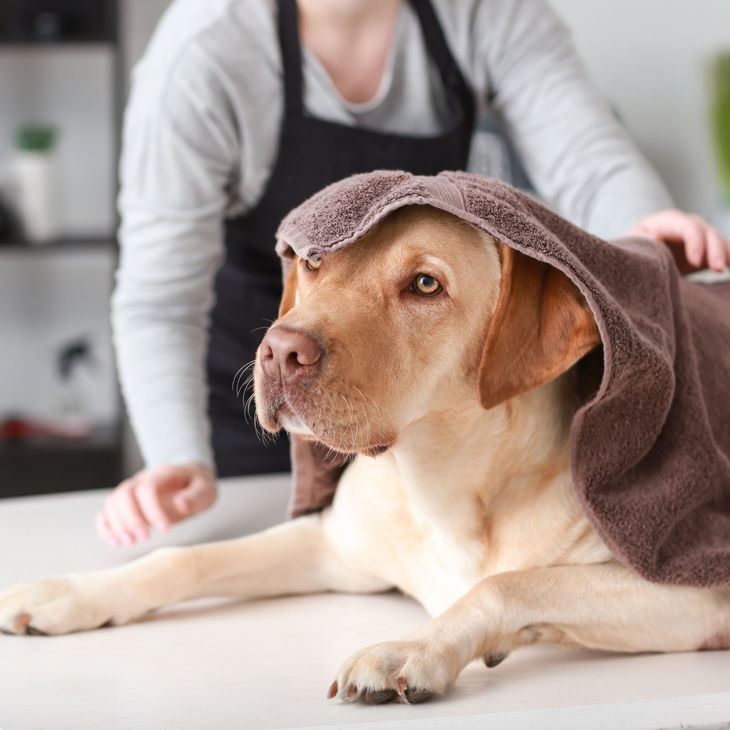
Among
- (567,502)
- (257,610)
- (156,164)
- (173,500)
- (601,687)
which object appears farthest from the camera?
(156,164)

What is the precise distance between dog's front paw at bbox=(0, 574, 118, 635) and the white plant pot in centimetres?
243

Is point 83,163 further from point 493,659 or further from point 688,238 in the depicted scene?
point 493,659

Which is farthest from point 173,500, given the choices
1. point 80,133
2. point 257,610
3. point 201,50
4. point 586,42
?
point 80,133

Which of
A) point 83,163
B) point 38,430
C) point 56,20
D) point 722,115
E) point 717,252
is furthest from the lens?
point 83,163

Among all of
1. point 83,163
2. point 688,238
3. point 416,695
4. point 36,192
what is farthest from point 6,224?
point 416,695

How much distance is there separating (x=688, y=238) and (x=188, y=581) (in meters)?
0.69

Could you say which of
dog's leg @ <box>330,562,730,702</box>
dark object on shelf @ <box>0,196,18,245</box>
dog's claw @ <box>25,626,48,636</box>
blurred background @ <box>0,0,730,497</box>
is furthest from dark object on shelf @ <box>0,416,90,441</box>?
dog's leg @ <box>330,562,730,702</box>

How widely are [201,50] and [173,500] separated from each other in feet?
1.99

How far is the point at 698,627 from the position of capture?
3.14 ft

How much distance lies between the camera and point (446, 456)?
1.01m

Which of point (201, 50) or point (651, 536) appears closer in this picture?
point (651, 536)

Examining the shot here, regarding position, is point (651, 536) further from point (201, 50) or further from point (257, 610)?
point (201, 50)

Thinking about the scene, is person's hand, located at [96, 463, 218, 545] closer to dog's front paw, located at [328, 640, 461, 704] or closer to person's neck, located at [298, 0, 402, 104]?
dog's front paw, located at [328, 640, 461, 704]

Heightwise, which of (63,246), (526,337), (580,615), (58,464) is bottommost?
(58,464)
